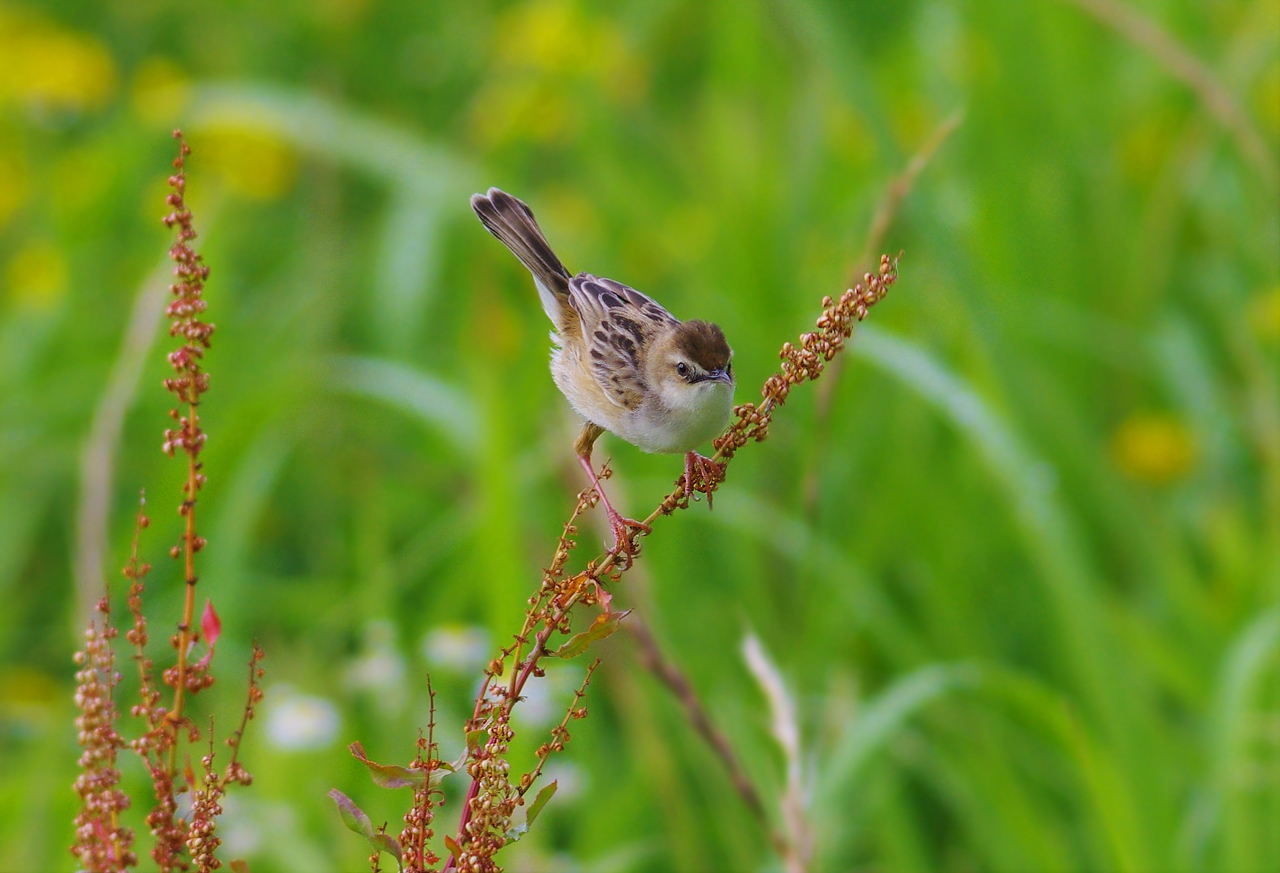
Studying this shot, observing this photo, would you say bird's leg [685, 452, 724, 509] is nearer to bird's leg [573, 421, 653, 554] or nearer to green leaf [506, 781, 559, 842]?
bird's leg [573, 421, 653, 554]

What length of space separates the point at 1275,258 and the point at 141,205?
483 cm

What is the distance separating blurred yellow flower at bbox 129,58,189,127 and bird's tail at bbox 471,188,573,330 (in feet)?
11.6

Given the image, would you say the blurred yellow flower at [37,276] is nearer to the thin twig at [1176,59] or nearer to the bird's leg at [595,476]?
the bird's leg at [595,476]

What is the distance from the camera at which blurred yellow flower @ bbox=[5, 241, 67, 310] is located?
5566 millimetres

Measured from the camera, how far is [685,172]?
6141 mm

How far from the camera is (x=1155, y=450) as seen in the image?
4.83 metres

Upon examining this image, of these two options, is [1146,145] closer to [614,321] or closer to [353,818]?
[614,321]

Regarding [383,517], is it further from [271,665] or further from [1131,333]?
[1131,333]

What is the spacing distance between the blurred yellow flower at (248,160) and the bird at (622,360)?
4537 millimetres

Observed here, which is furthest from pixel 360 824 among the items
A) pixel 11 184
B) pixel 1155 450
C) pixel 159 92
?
pixel 11 184

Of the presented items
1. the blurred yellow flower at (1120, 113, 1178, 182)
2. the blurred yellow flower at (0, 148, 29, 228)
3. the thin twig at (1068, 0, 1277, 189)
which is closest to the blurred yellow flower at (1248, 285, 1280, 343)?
the blurred yellow flower at (1120, 113, 1178, 182)

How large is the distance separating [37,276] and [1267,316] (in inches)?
191

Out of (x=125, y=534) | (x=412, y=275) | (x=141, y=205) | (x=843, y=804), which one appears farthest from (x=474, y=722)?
(x=141, y=205)

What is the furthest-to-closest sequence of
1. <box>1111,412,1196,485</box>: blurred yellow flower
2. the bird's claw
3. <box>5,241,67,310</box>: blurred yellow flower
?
<box>5,241,67,310</box>: blurred yellow flower
<box>1111,412,1196,485</box>: blurred yellow flower
the bird's claw
